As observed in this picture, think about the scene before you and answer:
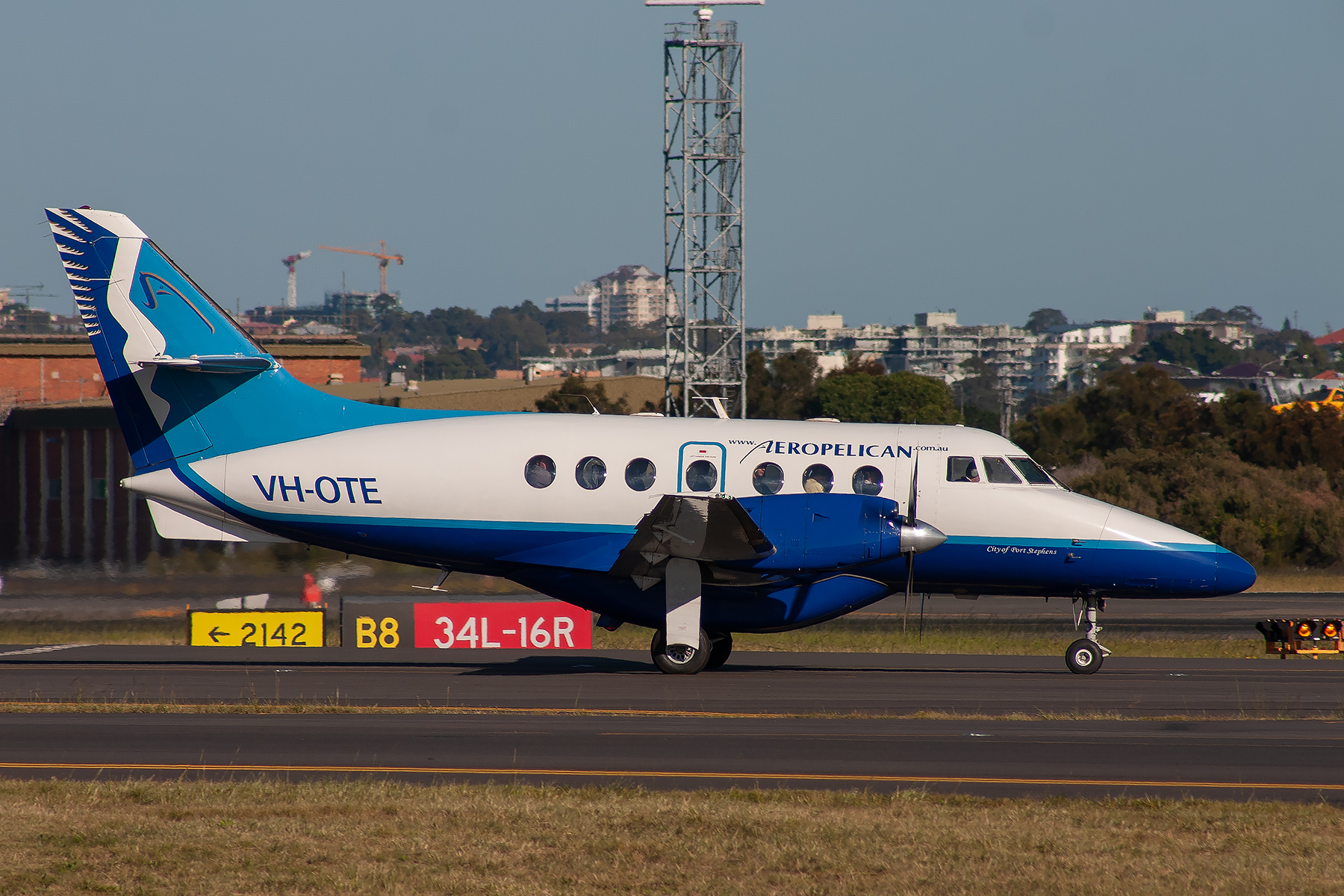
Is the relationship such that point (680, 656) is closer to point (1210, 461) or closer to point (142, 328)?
point (142, 328)

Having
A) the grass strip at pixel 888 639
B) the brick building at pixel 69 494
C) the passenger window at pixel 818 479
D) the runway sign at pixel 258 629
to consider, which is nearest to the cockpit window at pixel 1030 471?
the passenger window at pixel 818 479

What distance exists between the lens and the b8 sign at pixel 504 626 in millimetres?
24875

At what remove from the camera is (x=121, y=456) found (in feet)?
100

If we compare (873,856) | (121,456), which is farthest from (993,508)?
(121,456)

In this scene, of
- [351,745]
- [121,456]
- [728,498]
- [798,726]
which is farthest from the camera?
[121,456]

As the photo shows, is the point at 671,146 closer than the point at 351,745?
No

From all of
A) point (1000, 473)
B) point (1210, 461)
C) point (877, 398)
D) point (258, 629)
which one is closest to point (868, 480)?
point (1000, 473)

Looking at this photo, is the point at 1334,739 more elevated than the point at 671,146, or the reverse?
the point at 671,146

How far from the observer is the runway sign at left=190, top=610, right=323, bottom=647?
25125mm

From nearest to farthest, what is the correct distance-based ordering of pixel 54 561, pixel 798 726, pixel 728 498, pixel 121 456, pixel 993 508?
pixel 798 726
pixel 728 498
pixel 993 508
pixel 54 561
pixel 121 456

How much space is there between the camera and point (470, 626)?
82.8 feet

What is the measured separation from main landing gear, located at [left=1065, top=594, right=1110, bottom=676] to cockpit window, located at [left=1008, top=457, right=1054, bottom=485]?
198cm

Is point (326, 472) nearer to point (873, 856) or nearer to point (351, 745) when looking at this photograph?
point (351, 745)

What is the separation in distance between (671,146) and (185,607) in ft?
99.6
